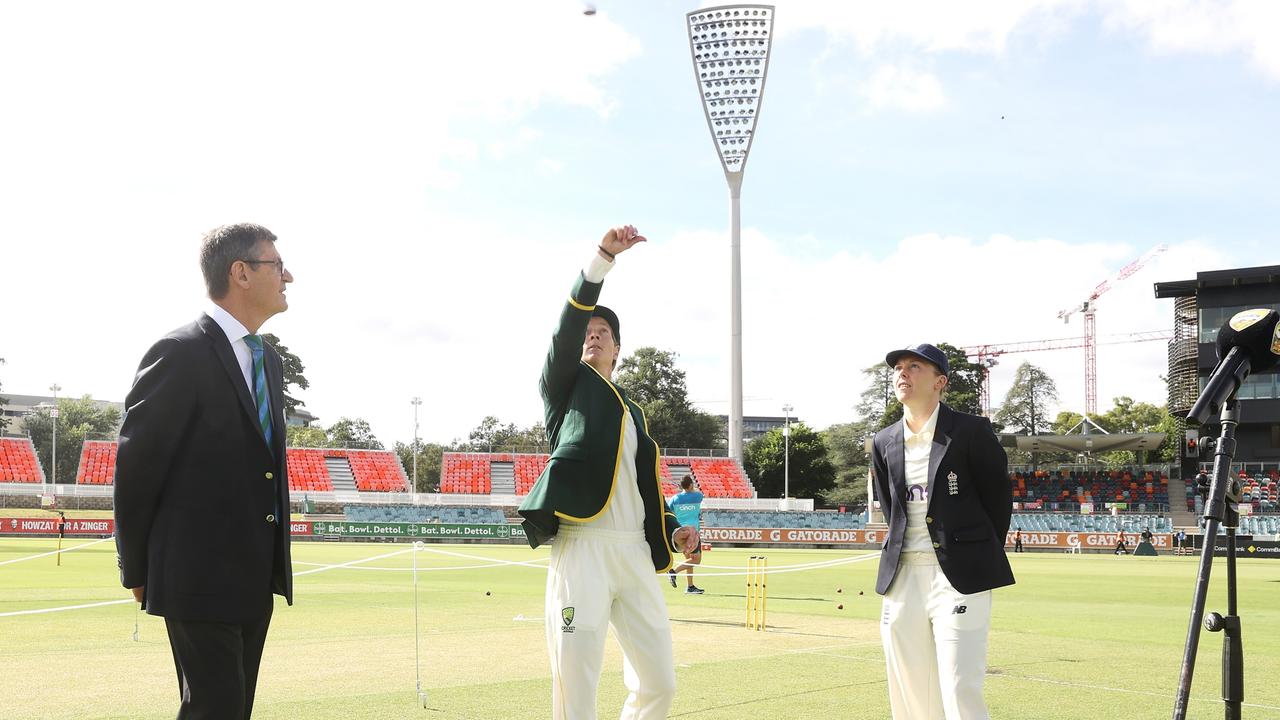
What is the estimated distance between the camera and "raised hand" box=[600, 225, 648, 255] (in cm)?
481

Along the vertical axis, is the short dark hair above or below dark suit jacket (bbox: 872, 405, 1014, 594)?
above

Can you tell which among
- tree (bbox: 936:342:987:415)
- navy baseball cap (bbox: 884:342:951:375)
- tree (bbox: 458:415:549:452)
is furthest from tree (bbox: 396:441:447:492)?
navy baseball cap (bbox: 884:342:951:375)

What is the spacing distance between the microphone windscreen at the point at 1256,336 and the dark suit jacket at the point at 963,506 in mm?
1365

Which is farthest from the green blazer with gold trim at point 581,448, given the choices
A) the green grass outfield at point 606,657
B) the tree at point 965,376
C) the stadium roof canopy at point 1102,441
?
the tree at point 965,376

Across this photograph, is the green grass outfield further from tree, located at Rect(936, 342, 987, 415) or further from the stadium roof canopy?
tree, located at Rect(936, 342, 987, 415)

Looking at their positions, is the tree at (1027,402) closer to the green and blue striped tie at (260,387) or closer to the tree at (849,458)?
the tree at (849,458)

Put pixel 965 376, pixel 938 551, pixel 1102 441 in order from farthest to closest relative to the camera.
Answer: pixel 965 376 → pixel 1102 441 → pixel 938 551

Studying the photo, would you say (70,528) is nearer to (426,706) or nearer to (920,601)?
(426,706)

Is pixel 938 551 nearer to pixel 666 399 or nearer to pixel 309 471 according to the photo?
pixel 309 471

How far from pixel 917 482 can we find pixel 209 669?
133 inches

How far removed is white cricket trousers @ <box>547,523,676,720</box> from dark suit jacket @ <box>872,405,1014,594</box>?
1.13m

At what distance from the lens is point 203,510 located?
12.5 ft

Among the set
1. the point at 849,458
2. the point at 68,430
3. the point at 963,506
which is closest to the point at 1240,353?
the point at 963,506

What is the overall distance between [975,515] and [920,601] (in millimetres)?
490
